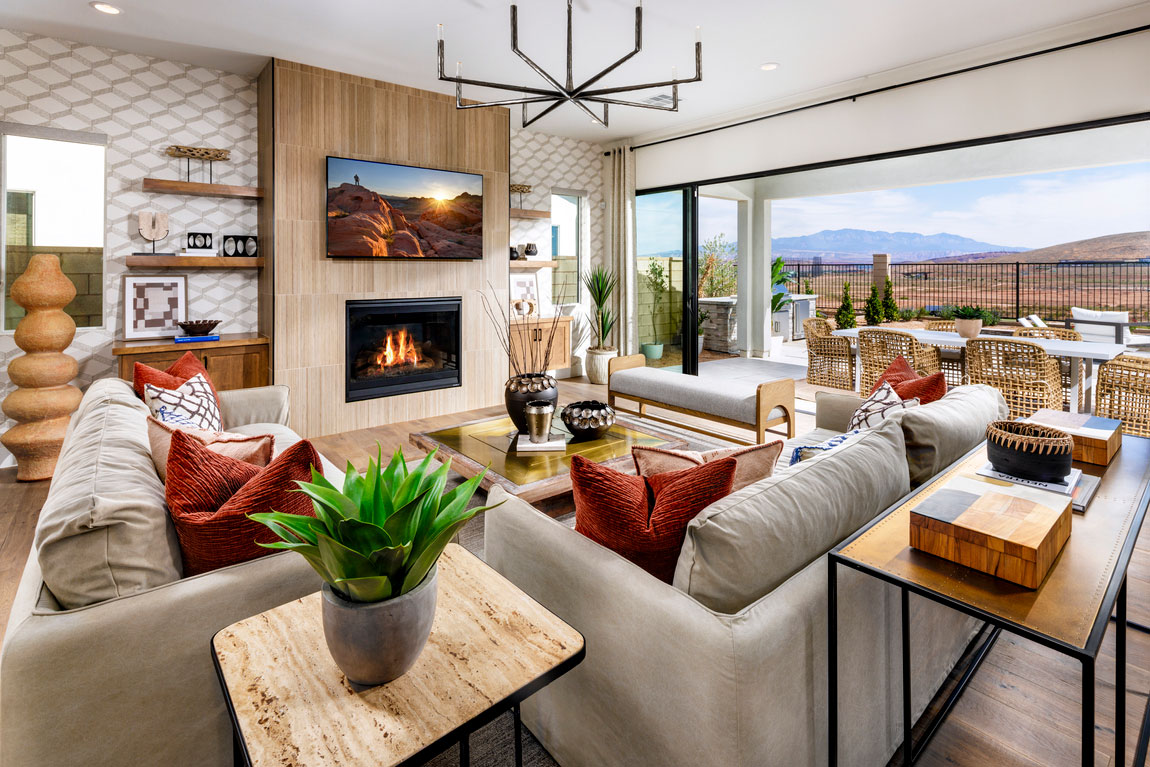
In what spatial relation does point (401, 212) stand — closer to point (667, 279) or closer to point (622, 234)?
point (622, 234)

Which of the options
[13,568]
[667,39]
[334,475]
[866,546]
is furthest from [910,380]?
[13,568]

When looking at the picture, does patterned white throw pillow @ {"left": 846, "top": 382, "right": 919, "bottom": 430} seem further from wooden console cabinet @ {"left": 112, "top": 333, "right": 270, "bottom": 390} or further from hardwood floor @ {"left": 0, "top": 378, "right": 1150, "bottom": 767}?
wooden console cabinet @ {"left": 112, "top": 333, "right": 270, "bottom": 390}

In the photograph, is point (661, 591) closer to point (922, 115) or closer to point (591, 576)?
point (591, 576)

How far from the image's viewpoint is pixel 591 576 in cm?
131

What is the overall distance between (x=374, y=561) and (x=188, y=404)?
7.08ft

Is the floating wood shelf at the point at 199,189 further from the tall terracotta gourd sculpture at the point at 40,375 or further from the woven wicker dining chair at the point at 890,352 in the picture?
the woven wicker dining chair at the point at 890,352

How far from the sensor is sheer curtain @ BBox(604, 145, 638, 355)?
6570mm

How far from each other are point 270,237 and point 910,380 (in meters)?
4.11

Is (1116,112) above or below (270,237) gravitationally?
above

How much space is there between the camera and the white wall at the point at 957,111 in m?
3.53

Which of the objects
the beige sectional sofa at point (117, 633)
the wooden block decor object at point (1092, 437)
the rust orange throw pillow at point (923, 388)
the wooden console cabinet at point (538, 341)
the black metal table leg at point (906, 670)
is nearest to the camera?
the beige sectional sofa at point (117, 633)

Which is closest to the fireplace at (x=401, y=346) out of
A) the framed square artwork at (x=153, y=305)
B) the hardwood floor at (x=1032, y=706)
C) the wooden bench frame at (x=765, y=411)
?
the framed square artwork at (x=153, y=305)

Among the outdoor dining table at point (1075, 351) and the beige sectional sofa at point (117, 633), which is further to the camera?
the outdoor dining table at point (1075, 351)

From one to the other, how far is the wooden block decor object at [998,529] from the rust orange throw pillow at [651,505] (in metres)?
0.40
